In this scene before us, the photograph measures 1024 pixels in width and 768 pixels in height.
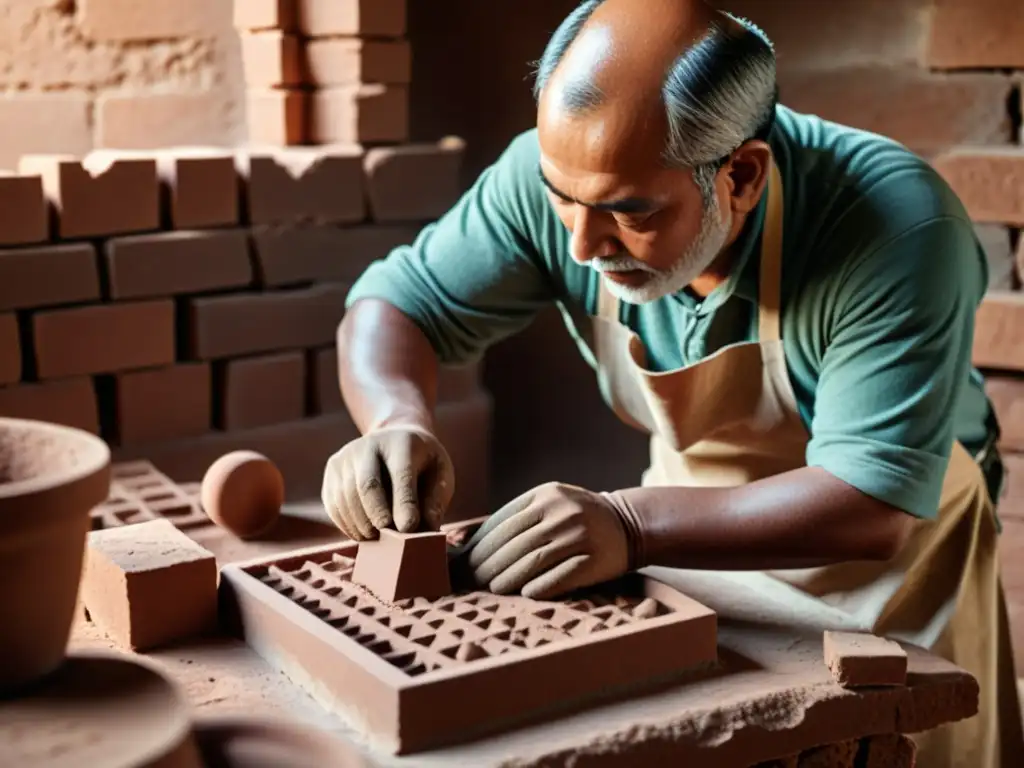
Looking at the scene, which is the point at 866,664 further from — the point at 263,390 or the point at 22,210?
the point at 22,210

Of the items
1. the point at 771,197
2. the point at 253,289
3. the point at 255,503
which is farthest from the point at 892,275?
the point at 253,289

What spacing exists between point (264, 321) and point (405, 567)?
1502 millimetres

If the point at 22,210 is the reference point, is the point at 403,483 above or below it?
below

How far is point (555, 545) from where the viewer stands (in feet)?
6.17

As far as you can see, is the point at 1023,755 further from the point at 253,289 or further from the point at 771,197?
the point at 253,289

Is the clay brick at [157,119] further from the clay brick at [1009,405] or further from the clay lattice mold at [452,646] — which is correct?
the clay brick at [1009,405]

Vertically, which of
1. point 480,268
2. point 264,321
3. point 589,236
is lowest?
point 264,321

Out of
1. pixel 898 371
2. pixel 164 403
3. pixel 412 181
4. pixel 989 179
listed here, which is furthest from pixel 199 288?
pixel 989 179

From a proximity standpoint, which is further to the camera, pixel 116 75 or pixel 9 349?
pixel 116 75

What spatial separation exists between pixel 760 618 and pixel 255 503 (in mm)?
915

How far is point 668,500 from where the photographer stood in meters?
1.98

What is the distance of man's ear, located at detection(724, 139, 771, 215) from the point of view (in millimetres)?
2035

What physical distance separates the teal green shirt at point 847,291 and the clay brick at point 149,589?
2.78 feet

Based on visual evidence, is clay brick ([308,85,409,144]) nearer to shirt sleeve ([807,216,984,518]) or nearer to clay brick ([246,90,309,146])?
clay brick ([246,90,309,146])
